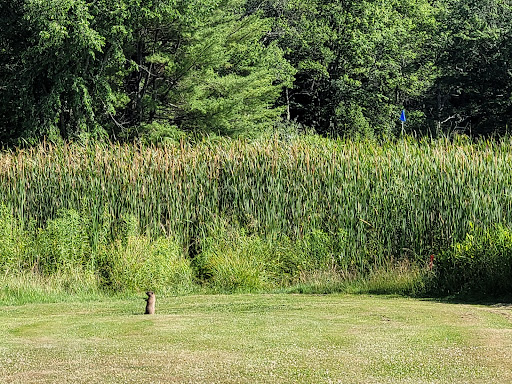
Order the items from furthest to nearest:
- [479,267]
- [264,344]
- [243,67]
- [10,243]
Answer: [243,67] < [10,243] < [479,267] < [264,344]

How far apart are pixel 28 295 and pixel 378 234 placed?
5699 mm

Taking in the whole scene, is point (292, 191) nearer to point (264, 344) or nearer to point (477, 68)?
point (264, 344)

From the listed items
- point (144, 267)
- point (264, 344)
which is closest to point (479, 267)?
point (144, 267)

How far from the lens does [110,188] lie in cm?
1317

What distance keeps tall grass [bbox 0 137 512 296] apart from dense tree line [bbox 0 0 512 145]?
72.7 inches

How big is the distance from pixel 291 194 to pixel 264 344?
6.52 meters

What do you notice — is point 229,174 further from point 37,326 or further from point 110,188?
point 37,326

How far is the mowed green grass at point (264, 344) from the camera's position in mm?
5574

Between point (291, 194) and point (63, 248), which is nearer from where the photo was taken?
point (63, 248)

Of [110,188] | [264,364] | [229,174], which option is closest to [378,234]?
[229,174]

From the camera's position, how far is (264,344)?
6.64 m

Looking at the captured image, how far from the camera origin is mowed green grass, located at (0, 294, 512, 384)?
5.57 meters

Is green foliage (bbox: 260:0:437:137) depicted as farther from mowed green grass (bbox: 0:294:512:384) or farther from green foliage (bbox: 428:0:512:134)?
mowed green grass (bbox: 0:294:512:384)

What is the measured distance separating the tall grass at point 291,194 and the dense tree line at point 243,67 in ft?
6.06
